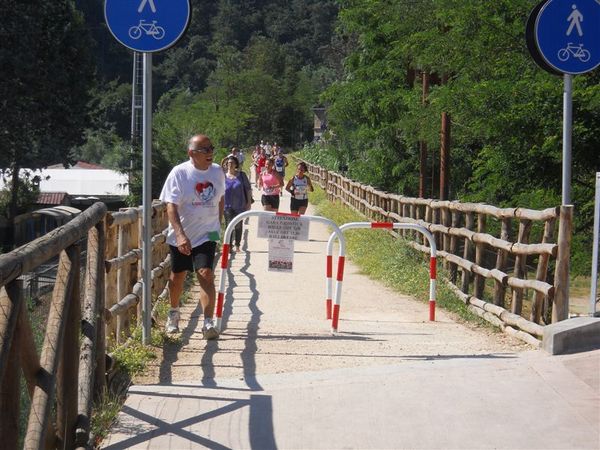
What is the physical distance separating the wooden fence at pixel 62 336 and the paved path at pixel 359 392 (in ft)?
1.35

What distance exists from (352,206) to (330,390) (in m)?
22.7


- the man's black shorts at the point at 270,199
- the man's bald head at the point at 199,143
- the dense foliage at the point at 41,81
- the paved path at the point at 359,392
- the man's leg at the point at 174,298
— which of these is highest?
the dense foliage at the point at 41,81

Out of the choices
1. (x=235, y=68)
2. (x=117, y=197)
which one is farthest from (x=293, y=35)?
(x=117, y=197)

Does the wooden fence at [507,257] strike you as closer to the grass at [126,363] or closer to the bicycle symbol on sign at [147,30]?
the grass at [126,363]

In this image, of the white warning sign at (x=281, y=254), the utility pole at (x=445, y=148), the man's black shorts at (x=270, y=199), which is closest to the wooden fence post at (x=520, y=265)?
the white warning sign at (x=281, y=254)

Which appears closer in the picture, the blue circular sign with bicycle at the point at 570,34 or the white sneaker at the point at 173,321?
Result: the blue circular sign with bicycle at the point at 570,34

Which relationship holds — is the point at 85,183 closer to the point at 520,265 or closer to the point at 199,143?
the point at 520,265

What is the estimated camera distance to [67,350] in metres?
4.95

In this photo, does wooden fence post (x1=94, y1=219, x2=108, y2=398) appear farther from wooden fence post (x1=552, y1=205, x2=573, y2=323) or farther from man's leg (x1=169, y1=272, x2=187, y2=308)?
wooden fence post (x1=552, y1=205, x2=573, y2=323)

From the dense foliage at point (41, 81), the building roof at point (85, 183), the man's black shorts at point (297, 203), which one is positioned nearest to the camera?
the man's black shorts at point (297, 203)

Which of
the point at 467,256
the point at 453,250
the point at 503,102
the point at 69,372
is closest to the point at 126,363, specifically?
the point at 69,372

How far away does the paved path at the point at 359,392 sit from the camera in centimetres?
527

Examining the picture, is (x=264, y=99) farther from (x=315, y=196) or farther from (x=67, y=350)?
(x=67, y=350)

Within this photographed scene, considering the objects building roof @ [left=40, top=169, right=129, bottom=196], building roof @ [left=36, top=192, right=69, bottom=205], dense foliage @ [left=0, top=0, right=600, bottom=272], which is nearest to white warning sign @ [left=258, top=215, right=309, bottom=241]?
dense foliage @ [left=0, top=0, right=600, bottom=272]
